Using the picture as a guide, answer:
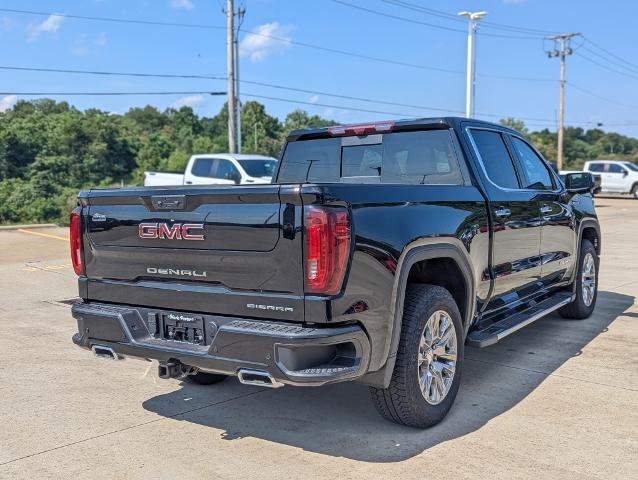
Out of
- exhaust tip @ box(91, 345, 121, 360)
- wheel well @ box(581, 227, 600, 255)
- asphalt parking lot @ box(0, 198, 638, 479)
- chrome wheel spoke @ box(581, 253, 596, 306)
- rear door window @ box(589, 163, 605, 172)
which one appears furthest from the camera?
rear door window @ box(589, 163, 605, 172)

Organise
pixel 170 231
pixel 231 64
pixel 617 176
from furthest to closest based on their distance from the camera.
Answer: pixel 617 176
pixel 231 64
pixel 170 231

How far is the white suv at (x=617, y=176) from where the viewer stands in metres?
33.1

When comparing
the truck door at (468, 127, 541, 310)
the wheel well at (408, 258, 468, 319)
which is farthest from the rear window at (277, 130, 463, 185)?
the wheel well at (408, 258, 468, 319)

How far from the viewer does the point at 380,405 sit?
3.89 metres

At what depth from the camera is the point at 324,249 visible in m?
3.19

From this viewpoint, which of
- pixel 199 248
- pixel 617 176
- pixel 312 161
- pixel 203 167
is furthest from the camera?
pixel 617 176

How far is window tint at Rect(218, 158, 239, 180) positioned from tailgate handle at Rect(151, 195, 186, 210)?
1318 centimetres

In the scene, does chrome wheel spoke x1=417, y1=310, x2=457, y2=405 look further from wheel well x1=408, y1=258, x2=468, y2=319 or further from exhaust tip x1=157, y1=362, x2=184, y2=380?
exhaust tip x1=157, y1=362, x2=184, y2=380

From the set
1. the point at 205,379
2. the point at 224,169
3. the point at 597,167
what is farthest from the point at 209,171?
the point at 597,167

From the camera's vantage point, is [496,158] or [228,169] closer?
[496,158]

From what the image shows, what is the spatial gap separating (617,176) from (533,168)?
30.7 meters

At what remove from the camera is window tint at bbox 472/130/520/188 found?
16.5 feet

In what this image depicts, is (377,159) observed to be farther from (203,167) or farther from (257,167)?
(203,167)

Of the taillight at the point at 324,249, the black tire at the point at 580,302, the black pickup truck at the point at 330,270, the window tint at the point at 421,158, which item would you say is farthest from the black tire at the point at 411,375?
the black tire at the point at 580,302
